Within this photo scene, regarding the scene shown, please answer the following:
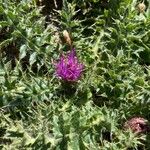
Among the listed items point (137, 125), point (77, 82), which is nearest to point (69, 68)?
point (77, 82)

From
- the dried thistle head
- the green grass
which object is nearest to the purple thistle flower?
the green grass

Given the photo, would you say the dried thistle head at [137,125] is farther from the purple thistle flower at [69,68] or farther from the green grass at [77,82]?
the purple thistle flower at [69,68]

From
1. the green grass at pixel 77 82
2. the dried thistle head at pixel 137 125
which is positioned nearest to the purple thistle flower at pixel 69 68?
the green grass at pixel 77 82

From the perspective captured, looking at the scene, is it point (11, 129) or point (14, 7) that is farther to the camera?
point (14, 7)

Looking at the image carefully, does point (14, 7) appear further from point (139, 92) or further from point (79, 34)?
point (139, 92)

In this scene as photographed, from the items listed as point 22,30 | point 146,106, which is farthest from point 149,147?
point 22,30
